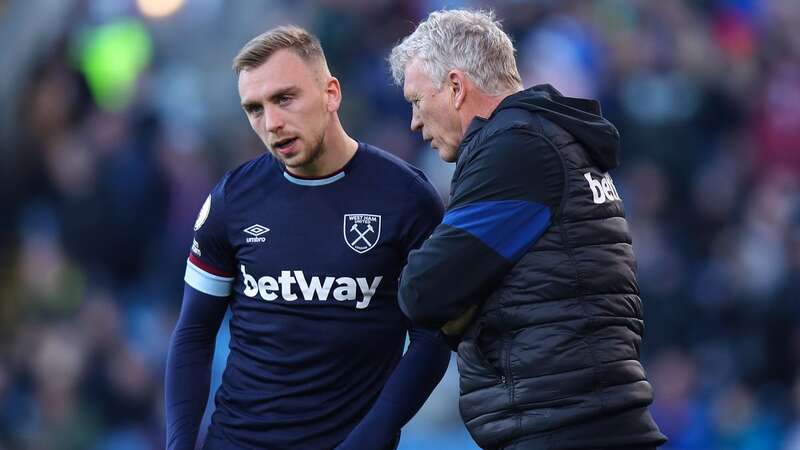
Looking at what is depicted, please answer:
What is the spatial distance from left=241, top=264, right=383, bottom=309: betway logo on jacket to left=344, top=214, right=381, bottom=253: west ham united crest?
97mm

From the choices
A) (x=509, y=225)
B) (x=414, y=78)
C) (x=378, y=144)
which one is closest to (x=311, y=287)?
(x=414, y=78)

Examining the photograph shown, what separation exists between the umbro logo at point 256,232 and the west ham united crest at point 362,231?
0.24 metres

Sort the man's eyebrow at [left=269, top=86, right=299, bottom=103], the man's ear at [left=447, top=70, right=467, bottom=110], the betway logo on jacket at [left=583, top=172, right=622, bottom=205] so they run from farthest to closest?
the man's eyebrow at [left=269, top=86, right=299, bottom=103], the man's ear at [left=447, top=70, right=467, bottom=110], the betway logo on jacket at [left=583, top=172, right=622, bottom=205]

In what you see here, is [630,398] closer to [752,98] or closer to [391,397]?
[391,397]

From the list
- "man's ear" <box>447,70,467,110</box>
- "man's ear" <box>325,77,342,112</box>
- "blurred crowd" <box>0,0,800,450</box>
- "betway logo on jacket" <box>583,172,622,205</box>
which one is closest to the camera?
"betway logo on jacket" <box>583,172,622,205</box>

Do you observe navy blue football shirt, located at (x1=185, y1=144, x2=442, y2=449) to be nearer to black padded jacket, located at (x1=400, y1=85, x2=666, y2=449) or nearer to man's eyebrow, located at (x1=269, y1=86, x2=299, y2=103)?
man's eyebrow, located at (x1=269, y1=86, x2=299, y2=103)

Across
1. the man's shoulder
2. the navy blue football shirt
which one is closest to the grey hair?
the navy blue football shirt

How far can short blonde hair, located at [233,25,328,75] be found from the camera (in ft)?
12.7

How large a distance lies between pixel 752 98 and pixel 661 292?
1997 millimetres

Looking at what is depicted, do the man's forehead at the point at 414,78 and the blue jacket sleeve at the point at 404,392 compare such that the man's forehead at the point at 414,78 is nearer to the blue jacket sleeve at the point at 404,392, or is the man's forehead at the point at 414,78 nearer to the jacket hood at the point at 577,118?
the jacket hood at the point at 577,118

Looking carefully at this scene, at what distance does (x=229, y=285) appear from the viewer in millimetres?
4016

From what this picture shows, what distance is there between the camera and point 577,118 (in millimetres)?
3471

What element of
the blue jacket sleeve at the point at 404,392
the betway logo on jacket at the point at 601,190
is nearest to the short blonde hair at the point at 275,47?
the blue jacket sleeve at the point at 404,392

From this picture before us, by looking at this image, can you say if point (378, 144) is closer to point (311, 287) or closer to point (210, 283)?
point (210, 283)
